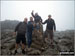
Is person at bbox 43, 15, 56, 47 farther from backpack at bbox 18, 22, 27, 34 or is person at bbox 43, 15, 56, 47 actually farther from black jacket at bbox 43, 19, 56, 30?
backpack at bbox 18, 22, 27, 34

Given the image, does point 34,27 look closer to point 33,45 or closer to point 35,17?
point 35,17

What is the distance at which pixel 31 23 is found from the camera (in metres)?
8.02

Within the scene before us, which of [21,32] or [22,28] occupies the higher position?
[22,28]

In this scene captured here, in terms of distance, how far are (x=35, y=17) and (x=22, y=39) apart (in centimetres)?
234

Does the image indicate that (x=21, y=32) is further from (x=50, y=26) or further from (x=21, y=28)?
(x=50, y=26)

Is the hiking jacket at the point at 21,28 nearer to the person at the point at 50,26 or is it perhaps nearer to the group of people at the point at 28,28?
the group of people at the point at 28,28

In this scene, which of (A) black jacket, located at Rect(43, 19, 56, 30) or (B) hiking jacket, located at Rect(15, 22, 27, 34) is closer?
(B) hiking jacket, located at Rect(15, 22, 27, 34)

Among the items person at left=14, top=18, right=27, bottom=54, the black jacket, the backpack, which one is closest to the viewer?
person at left=14, top=18, right=27, bottom=54

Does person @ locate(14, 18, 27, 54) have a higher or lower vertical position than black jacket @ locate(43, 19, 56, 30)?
lower

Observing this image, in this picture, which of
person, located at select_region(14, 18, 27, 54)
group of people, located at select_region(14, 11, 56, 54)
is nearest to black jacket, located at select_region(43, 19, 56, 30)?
group of people, located at select_region(14, 11, 56, 54)

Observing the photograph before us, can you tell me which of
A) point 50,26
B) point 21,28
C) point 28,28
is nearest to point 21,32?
point 21,28

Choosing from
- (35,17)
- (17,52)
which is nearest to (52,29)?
(35,17)

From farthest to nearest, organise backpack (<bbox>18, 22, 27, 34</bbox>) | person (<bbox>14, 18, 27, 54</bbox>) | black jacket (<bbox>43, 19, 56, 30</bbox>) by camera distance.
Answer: black jacket (<bbox>43, 19, 56, 30</bbox>), backpack (<bbox>18, 22, 27, 34</bbox>), person (<bbox>14, 18, 27, 54</bbox>)

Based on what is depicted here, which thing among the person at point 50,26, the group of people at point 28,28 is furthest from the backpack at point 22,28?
the person at point 50,26
